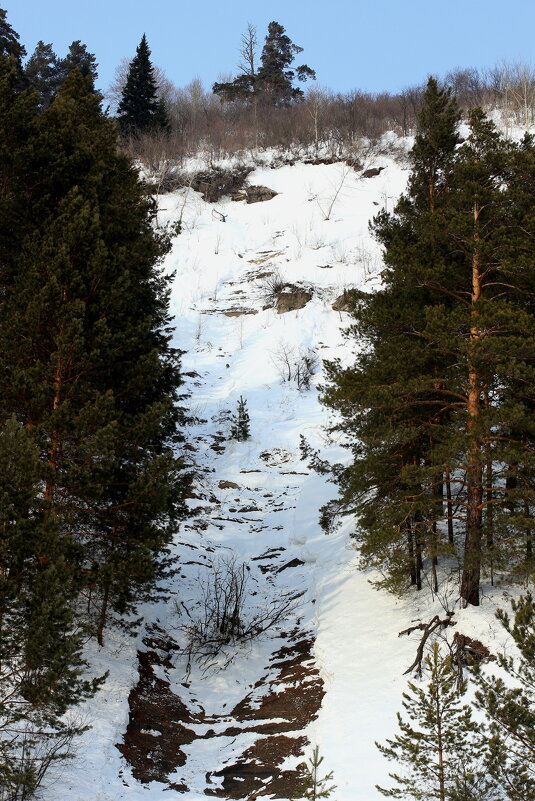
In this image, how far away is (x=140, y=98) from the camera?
45219 mm

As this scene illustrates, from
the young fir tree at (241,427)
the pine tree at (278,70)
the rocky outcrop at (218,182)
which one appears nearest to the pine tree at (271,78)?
the pine tree at (278,70)

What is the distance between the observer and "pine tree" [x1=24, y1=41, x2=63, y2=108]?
4072 centimetres

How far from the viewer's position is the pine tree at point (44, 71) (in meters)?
40.7

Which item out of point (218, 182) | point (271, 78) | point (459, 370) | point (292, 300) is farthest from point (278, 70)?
point (459, 370)

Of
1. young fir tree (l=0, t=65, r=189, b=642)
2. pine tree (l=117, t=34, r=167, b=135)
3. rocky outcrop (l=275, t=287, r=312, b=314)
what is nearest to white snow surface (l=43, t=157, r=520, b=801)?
rocky outcrop (l=275, t=287, r=312, b=314)

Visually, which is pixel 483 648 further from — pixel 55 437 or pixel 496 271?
pixel 55 437

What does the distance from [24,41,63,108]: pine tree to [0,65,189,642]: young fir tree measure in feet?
120

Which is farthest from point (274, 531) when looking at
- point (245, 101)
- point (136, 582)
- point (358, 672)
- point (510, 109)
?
point (245, 101)

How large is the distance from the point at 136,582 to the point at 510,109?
45.9 metres

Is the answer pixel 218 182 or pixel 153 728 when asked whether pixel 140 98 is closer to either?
pixel 218 182

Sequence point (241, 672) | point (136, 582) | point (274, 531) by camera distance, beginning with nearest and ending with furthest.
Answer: point (136, 582) → point (241, 672) → point (274, 531)

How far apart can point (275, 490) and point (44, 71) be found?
38.1 m

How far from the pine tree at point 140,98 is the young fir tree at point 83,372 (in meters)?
38.3

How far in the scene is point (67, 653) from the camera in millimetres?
5828
